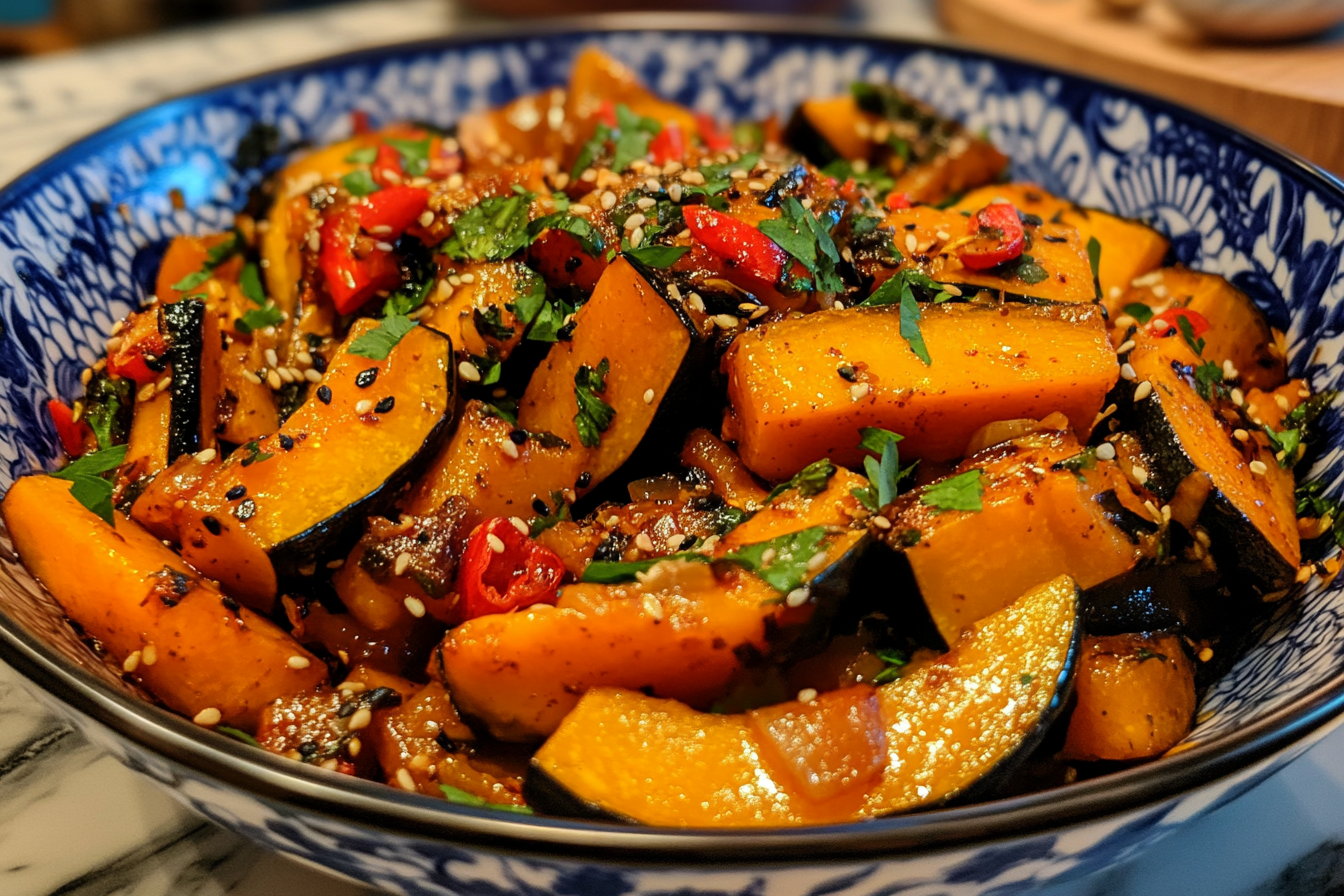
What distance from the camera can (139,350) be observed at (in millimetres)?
2125

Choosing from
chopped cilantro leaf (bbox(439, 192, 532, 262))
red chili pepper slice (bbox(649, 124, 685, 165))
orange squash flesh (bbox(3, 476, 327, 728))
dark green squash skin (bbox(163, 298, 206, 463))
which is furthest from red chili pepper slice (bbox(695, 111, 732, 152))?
orange squash flesh (bbox(3, 476, 327, 728))

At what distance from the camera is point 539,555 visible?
5.54ft

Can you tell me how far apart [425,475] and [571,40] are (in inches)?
86.0

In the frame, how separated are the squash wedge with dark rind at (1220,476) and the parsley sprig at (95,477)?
74.2 inches

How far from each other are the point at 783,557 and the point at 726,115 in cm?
239

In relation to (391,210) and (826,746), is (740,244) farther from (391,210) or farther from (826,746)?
(826,746)

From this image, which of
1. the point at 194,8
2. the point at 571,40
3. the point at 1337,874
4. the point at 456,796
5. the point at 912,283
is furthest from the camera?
the point at 194,8

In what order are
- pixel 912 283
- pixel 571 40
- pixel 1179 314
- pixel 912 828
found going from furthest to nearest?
pixel 571 40 < pixel 1179 314 < pixel 912 283 < pixel 912 828

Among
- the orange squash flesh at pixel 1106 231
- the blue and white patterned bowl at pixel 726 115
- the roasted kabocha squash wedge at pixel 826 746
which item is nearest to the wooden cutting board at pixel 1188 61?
the blue and white patterned bowl at pixel 726 115

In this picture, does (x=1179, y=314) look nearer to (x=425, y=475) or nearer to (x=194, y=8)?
(x=425, y=475)

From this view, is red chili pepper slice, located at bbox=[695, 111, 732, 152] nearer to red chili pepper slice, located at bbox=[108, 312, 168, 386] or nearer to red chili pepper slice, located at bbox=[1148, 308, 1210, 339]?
red chili pepper slice, located at bbox=[1148, 308, 1210, 339]

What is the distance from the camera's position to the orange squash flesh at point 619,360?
175 cm

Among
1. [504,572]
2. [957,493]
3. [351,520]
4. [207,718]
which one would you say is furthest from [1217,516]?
[207,718]

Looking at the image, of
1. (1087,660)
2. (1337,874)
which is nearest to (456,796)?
(1087,660)
